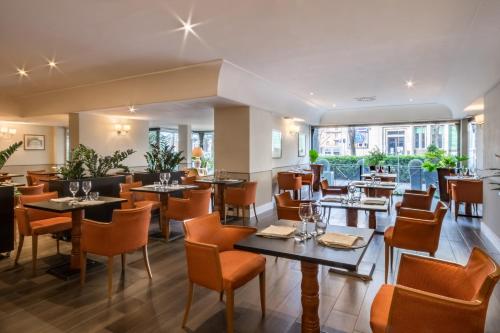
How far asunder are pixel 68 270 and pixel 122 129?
634cm

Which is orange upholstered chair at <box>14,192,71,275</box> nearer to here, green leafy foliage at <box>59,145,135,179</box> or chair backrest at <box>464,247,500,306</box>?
green leafy foliage at <box>59,145,135,179</box>

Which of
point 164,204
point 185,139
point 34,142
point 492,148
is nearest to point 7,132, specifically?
point 34,142

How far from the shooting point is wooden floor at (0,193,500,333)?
8.36 ft

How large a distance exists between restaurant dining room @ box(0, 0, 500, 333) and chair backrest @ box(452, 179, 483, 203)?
0.03 metres

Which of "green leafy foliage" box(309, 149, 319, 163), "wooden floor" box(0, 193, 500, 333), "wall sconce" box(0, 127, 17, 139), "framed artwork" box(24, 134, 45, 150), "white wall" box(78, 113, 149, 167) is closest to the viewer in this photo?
"wooden floor" box(0, 193, 500, 333)

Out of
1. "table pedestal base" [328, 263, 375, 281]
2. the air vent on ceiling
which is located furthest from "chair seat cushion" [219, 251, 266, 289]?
the air vent on ceiling

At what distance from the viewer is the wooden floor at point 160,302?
2549 millimetres

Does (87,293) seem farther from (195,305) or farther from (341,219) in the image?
(341,219)

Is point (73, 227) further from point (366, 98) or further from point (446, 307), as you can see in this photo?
point (366, 98)

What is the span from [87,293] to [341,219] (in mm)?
5064

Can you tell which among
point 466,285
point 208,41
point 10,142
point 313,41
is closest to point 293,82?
point 313,41

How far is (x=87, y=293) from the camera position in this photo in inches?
123

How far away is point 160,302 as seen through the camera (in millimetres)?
2945

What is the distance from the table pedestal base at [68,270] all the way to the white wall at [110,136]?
5202 mm
